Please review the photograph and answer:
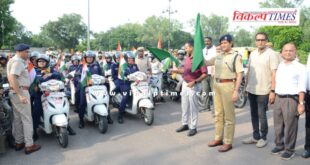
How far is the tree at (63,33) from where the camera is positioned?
76.4 metres

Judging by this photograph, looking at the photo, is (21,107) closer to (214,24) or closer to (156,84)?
(156,84)

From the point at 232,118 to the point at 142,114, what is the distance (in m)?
2.67

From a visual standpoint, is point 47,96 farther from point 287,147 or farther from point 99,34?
point 99,34

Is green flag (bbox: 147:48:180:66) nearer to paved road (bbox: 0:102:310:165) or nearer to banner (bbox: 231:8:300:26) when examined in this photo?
paved road (bbox: 0:102:310:165)

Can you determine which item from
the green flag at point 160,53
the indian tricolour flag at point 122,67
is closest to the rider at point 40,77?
the indian tricolour flag at point 122,67

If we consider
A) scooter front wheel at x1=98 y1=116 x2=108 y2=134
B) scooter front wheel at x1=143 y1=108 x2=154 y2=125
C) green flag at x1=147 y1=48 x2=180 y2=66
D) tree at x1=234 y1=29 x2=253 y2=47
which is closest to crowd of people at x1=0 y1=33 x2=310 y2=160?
green flag at x1=147 y1=48 x2=180 y2=66

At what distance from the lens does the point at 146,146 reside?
542 cm

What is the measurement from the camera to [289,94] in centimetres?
455

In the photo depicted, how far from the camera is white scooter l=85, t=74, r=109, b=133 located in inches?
247

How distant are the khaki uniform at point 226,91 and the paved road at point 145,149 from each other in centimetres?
40

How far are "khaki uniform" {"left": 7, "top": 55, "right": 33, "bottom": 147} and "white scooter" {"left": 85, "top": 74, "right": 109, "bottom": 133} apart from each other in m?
1.45

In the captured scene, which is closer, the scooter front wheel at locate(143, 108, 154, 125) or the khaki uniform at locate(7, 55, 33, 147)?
the khaki uniform at locate(7, 55, 33, 147)

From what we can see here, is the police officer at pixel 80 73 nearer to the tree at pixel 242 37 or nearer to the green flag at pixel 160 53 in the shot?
the green flag at pixel 160 53

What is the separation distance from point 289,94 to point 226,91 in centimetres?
94
